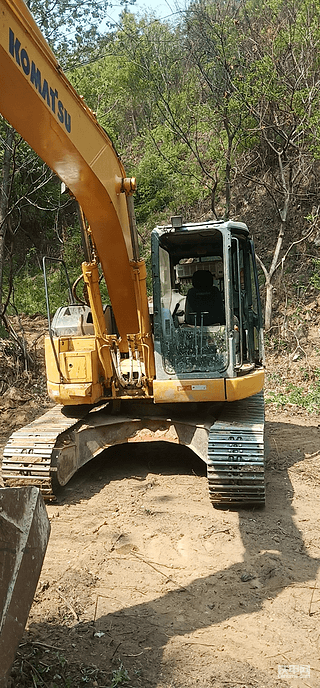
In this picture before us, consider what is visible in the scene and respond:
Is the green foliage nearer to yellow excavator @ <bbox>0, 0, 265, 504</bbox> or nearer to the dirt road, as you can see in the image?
yellow excavator @ <bbox>0, 0, 265, 504</bbox>

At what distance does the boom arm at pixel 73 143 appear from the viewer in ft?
12.0

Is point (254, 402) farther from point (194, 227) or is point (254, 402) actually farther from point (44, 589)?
point (44, 589)

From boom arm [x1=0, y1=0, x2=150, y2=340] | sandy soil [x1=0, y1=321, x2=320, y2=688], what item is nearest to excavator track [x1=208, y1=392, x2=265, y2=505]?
sandy soil [x1=0, y1=321, x2=320, y2=688]

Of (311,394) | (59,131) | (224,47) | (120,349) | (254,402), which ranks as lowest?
(311,394)

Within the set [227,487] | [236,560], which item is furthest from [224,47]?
[236,560]

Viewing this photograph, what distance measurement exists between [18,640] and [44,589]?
137 cm

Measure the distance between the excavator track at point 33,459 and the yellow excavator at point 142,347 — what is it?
1 centimetres

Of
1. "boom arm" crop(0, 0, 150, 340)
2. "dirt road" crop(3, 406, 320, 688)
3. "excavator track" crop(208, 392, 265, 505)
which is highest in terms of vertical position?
"boom arm" crop(0, 0, 150, 340)

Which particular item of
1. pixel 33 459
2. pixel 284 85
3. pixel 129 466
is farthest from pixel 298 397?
pixel 284 85

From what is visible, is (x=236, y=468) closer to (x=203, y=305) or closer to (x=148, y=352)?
(x=148, y=352)

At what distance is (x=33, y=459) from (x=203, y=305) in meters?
2.38

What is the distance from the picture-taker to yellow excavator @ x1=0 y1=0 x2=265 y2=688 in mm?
5359

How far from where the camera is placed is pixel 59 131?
13.8ft

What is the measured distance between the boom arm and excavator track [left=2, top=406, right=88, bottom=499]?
1325 mm
